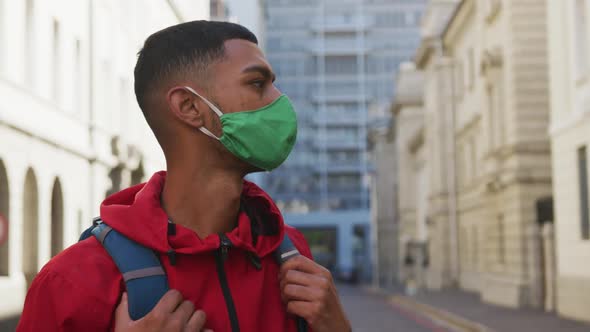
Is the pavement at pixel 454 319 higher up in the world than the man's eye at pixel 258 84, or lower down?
lower down

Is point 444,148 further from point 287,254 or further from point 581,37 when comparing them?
point 287,254

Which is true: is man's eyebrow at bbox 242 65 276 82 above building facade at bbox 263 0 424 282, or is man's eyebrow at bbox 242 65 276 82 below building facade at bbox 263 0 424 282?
below

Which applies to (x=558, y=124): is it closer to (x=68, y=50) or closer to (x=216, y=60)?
(x=68, y=50)

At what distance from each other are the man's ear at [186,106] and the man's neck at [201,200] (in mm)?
131

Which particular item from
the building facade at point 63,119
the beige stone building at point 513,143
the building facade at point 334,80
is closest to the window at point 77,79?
the building facade at point 63,119

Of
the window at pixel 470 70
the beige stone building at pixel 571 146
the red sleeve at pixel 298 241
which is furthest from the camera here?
the window at pixel 470 70

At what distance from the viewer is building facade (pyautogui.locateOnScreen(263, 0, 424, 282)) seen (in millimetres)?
115062

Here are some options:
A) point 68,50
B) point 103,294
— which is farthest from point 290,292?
point 68,50

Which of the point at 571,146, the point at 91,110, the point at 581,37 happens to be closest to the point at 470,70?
the point at 571,146

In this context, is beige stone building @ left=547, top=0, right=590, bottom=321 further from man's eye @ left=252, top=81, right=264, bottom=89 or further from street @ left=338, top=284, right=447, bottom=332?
man's eye @ left=252, top=81, right=264, bottom=89

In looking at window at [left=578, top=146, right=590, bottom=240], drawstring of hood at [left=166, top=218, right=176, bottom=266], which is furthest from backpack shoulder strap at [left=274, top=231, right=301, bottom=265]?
window at [left=578, top=146, right=590, bottom=240]

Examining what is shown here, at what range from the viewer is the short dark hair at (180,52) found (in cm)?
263

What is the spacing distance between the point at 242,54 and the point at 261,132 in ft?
0.67

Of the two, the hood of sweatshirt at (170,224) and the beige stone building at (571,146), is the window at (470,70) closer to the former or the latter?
the beige stone building at (571,146)
